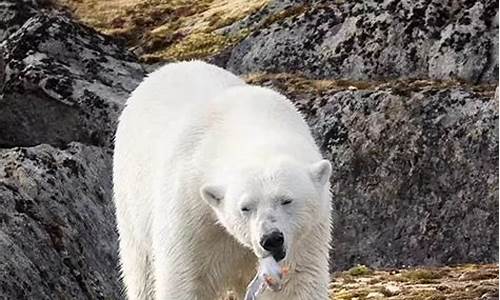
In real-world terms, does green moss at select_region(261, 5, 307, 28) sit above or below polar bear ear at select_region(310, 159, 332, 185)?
below

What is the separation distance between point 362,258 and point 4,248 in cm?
1000

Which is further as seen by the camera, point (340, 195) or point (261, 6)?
point (261, 6)

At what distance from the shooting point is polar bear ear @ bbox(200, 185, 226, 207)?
323 inches

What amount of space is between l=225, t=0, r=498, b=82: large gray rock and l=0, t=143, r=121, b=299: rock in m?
12.0

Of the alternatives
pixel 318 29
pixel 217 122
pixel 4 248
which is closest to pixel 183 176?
pixel 217 122

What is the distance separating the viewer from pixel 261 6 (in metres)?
41.3

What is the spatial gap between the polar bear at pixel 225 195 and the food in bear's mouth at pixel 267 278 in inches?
2.8

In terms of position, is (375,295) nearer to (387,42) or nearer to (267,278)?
(267,278)

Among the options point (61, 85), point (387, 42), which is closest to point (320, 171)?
point (61, 85)

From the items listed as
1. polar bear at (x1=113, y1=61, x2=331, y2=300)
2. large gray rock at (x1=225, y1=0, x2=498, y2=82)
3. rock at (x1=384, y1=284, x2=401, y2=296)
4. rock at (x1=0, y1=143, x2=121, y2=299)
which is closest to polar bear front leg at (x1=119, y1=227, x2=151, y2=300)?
polar bear at (x1=113, y1=61, x2=331, y2=300)

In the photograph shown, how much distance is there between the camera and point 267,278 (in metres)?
8.05

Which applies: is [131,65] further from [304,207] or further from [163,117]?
[304,207]

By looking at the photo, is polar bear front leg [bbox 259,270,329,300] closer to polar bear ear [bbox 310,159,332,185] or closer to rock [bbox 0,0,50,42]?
polar bear ear [bbox 310,159,332,185]

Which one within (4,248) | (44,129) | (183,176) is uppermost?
(183,176)
